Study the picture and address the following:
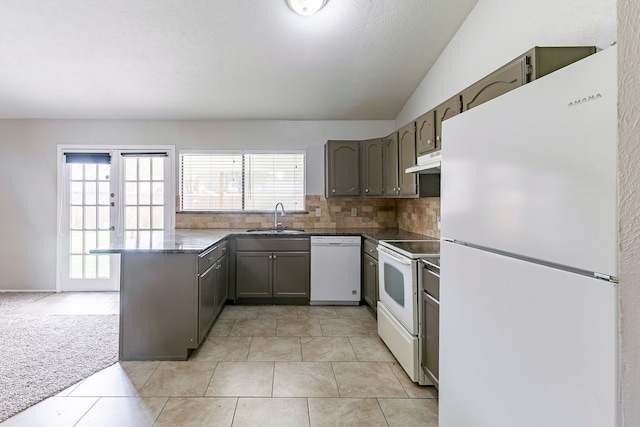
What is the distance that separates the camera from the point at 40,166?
429 centimetres

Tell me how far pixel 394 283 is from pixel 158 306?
1903 mm

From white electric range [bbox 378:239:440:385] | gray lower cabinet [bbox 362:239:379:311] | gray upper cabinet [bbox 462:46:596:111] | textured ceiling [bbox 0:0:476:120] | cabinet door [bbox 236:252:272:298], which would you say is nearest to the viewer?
gray upper cabinet [bbox 462:46:596:111]

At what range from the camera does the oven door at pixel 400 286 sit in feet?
7.09

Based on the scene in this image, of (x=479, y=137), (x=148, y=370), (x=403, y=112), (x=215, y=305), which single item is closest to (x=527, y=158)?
(x=479, y=137)

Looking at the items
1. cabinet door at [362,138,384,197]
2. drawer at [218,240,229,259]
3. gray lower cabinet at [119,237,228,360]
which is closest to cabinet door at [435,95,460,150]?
cabinet door at [362,138,384,197]

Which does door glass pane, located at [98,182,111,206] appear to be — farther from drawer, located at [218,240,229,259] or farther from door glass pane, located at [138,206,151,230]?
drawer, located at [218,240,229,259]

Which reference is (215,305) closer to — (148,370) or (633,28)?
(148,370)

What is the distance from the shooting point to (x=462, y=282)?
3.98 ft

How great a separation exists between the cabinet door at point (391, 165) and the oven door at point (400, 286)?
0.89m

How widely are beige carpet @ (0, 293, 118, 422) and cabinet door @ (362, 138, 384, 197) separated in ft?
10.2

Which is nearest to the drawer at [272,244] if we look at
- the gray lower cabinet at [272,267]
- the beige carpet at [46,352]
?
the gray lower cabinet at [272,267]

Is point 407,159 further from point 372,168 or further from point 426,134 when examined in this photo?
point 372,168

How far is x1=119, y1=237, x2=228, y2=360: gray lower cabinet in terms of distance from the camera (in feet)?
8.13

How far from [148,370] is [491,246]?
8.26 feet
